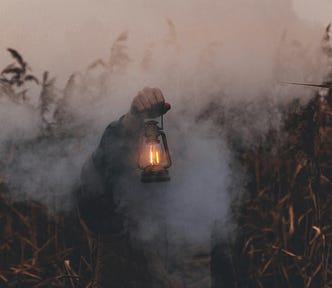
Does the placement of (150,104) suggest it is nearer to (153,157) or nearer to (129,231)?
(153,157)

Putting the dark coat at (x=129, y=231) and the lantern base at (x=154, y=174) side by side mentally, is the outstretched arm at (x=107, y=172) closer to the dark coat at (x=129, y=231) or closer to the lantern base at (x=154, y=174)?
the dark coat at (x=129, y=231)

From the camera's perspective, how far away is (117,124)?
6.37ft

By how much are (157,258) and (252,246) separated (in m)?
0.76

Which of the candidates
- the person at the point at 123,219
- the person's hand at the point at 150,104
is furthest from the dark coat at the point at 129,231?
the person's hand at the point at 150,104

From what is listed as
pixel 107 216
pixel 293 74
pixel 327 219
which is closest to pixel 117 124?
pixel 107 216

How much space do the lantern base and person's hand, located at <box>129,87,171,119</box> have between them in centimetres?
20

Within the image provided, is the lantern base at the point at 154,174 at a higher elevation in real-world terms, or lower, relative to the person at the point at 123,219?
higher

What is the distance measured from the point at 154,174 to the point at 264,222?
1.23m

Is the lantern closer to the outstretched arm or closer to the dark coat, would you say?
the outstretched arm

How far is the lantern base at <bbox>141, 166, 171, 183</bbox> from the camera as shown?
1695 millimetres

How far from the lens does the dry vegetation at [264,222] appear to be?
244 cm

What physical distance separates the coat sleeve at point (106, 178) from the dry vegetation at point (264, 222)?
0.43m

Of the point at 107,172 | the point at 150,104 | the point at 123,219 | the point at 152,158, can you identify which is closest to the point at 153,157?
the point at 152,158

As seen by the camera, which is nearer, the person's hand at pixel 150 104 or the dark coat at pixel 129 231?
the person's hand at pixel 150 104
